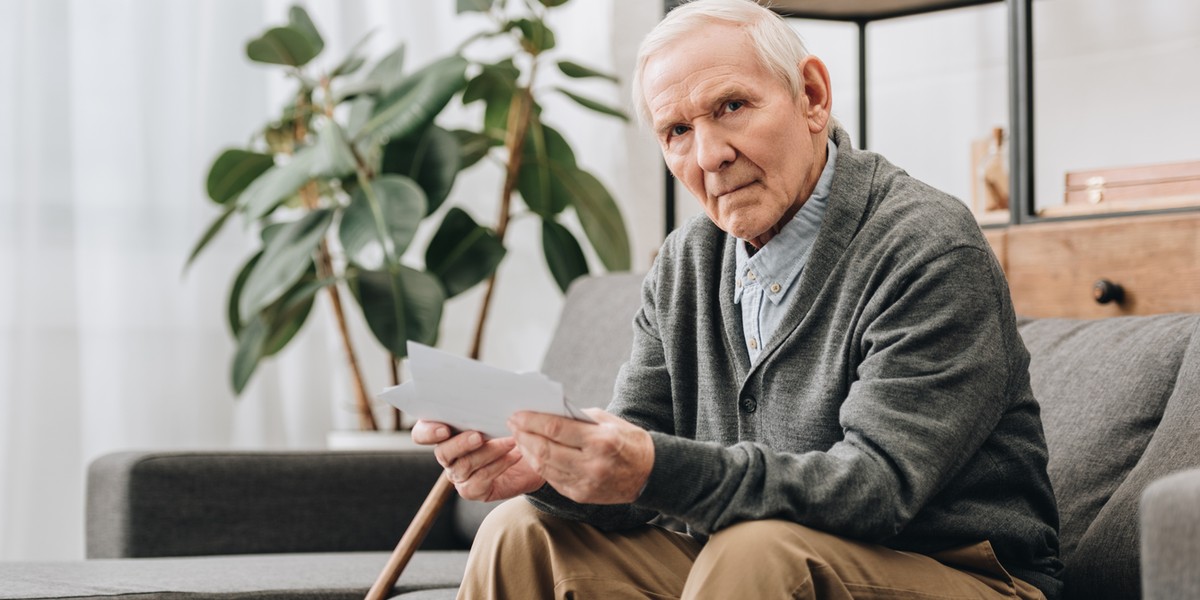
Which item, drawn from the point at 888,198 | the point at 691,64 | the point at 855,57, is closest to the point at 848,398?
the point at 888,198

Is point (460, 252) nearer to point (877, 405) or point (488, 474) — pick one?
point (488, 474)

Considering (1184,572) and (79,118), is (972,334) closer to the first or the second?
(1184,572)

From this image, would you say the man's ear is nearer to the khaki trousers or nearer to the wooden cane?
the khaki trousers

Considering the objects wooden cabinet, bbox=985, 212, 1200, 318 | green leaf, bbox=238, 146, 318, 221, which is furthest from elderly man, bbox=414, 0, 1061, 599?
green leaf, bbox=238, 146, 318, 221

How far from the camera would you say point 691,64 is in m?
1.32

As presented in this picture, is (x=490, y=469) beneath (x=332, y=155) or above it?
beneath

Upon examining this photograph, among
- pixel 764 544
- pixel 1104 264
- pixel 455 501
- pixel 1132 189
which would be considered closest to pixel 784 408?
pixel 764 544

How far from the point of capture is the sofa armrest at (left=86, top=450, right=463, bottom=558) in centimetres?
201

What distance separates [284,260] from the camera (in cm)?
256

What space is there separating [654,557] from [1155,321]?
648 millimetres

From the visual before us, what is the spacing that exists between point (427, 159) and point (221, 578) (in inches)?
48.6

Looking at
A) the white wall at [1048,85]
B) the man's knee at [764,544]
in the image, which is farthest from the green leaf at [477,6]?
the man's knee at [764,544]

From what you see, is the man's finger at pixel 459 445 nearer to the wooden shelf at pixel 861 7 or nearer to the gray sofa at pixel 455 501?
the gray sofa at pixel 455 501

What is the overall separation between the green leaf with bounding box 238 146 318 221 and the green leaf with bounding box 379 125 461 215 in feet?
0.65
